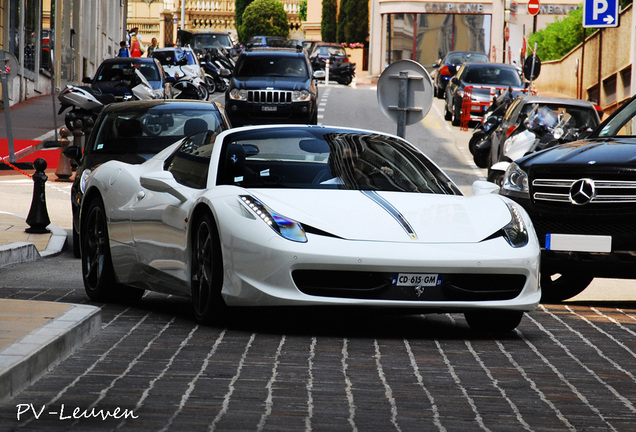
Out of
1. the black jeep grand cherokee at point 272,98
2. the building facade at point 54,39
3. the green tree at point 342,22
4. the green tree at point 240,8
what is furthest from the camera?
the green tree at point 240,8

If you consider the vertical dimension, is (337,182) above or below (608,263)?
above

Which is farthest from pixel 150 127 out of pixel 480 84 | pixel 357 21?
pixel 357 21

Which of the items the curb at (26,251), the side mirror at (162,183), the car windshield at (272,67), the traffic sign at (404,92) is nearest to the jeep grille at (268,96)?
the car windshield at (272,67)

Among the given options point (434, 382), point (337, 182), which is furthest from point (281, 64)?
point (434, 382)

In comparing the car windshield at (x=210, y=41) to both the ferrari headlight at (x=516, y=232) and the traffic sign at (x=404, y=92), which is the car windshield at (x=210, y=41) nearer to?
the traffic sign at (x=404, y=92)

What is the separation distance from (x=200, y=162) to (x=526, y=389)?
3356mm

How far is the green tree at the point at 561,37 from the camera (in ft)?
156

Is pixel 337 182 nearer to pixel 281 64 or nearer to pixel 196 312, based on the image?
pixel 196 312

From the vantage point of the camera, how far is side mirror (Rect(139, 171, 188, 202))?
8781 mm

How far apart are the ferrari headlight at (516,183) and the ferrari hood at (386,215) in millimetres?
2089

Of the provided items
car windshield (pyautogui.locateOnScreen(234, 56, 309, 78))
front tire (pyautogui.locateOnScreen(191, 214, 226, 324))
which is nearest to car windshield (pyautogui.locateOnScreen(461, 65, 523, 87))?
car windshield (pyautogui.locateOnScreen(234, 56, 309, 78))

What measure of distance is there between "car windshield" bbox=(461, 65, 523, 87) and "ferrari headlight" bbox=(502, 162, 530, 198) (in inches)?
1030

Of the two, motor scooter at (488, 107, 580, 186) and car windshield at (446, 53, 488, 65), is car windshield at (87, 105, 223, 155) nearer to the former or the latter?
motor scooter at (488, 107, 580, 186)

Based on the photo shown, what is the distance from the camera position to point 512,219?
8258 mm
